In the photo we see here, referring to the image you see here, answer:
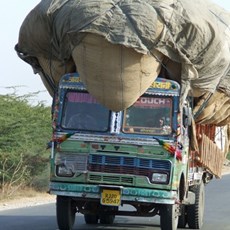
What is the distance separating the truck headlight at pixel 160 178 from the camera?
11445 mm

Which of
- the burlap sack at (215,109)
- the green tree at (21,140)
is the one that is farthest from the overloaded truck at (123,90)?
the green tree at (21,140)

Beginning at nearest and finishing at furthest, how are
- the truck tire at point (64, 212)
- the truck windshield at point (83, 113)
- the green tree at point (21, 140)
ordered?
1. the truck windshield at point (83, 113)
2. the truck tire at point (64, 212)
3. the green tree at point (21, 140)

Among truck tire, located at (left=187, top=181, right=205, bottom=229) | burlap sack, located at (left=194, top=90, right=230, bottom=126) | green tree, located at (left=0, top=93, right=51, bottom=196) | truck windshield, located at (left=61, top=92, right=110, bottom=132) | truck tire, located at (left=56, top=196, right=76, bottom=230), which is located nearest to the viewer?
truck windshield, located at (left=61, top=92, right=110, bottom=132)

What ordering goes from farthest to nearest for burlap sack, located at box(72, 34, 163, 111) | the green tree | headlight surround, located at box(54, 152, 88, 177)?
the green tree < headlight surround, located at box(54, 152, 88, 177) < burlap sack, located at box(72, 34, 163, 111)

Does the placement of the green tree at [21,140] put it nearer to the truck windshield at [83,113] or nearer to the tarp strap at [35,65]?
the tarp strap at [35,65]

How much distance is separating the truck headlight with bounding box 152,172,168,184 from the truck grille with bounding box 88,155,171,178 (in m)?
0.06

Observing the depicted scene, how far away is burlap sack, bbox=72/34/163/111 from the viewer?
11.1 metres

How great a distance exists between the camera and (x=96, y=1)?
37.0ft

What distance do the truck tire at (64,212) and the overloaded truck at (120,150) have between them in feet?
0.05

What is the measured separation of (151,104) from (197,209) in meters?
3.52

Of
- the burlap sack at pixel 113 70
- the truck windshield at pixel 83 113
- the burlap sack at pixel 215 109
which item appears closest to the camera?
the burlap sack at pixel 113 70

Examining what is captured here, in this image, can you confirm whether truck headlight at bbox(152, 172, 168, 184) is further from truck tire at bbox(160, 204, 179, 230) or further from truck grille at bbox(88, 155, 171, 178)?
truck tire at bbox(160, 204, 179, 230)

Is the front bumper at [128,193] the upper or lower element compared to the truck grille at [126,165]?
lower

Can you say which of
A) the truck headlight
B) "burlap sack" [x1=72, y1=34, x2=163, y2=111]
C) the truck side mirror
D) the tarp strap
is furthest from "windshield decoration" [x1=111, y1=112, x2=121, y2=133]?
the tarp strap
